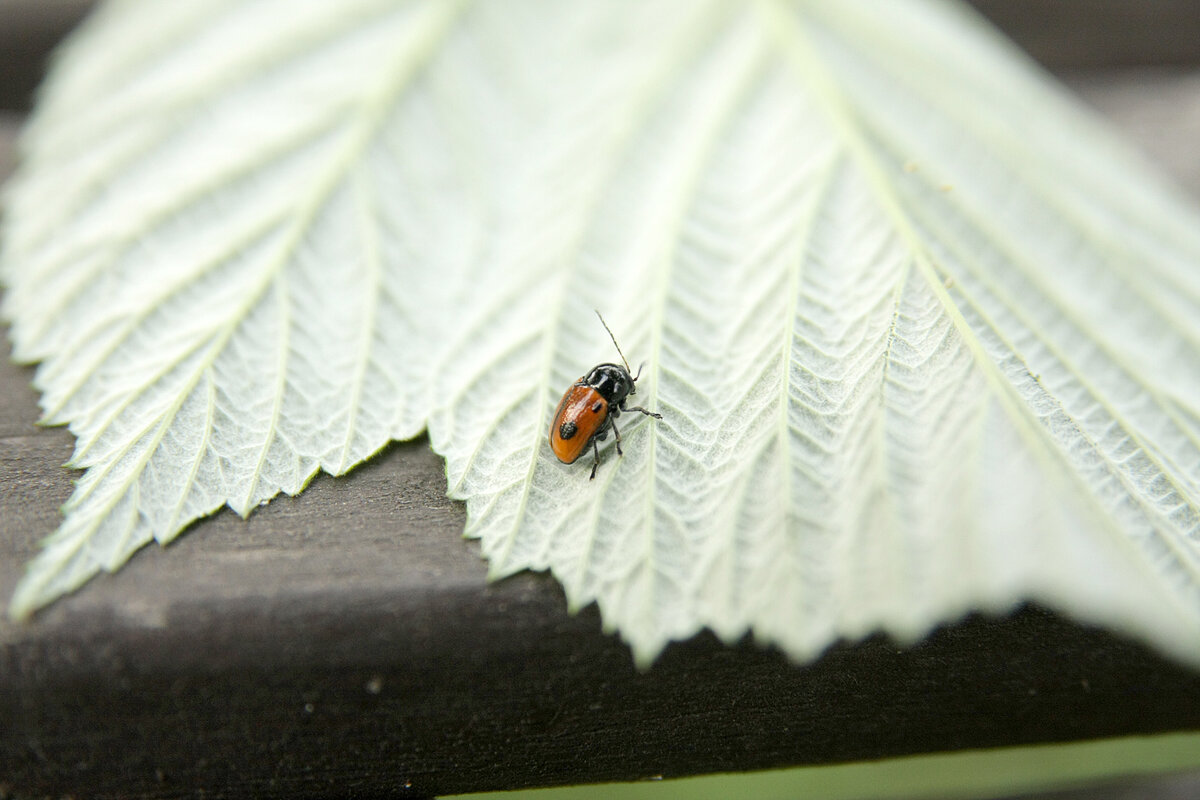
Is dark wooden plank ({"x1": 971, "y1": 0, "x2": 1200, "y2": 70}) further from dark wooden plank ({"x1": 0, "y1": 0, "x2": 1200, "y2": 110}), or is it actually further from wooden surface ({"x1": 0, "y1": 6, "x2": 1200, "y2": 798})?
wooden surface ({"x1": 0, "y1": 6, "x2": 1200, "y2": 798})

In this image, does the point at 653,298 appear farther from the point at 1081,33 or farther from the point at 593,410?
the point at 1081,33

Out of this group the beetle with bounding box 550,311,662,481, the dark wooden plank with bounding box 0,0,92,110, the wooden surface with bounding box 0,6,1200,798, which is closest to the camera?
the wooden surface with bounding box 0,6,1200,798

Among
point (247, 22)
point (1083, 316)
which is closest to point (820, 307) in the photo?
point (1083, 316)

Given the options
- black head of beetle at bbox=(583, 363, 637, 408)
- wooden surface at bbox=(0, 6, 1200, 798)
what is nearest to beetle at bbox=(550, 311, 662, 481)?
black head of beetle at bbox=(583, 363, 637, 408)

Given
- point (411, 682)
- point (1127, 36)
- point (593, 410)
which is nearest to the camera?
point (411, 682)

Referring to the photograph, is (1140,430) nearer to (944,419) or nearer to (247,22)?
(944,419)

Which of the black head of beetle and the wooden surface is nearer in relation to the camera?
the wooden surface

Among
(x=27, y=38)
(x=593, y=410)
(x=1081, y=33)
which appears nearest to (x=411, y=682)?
(x=593, y=410)
